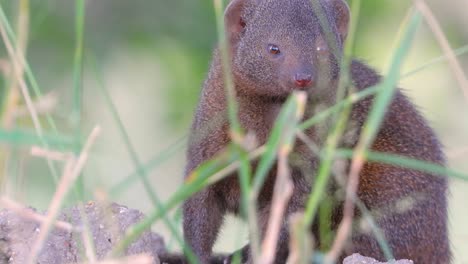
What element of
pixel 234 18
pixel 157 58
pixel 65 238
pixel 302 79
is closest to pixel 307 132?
pixel 302 79

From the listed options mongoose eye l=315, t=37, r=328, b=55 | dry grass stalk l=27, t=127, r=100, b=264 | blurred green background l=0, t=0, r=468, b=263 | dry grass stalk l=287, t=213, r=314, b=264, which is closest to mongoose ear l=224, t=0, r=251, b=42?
mongoose eye l=315, t=37, r=328, b=55

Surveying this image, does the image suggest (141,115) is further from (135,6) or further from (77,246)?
(77,246)

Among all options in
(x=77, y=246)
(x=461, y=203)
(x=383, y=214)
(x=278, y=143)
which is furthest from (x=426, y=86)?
(x=278, y=143)

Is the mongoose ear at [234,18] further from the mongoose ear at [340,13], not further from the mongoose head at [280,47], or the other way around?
the mongoose ear at [340,13]

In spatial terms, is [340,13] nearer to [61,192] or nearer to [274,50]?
[274,50]

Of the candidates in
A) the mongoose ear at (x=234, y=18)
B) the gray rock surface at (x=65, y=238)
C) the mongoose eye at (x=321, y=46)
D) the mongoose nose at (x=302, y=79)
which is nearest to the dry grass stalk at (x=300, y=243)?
the gray rock surface at (x=65, y=238)

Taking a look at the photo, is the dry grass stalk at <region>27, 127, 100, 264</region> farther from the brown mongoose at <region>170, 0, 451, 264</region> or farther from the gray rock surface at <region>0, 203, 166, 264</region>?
the brown mongoose at <region>170, 0, 451, 264</region>

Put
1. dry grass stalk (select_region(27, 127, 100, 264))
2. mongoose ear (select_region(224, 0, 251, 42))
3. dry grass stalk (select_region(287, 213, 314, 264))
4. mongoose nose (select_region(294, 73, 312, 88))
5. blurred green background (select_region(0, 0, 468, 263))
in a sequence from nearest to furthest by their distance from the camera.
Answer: dry grass stalk (select_region(287, 213, 314, 264)), dry grass stalk (select_region(27, 127, 100, 264)), mongoose nose (select_region(294, 73, 312, 88)), mongoose ear (select_region(224, 0, 251, 42)), blurred green background (select_region(0, 0, 468, 263))

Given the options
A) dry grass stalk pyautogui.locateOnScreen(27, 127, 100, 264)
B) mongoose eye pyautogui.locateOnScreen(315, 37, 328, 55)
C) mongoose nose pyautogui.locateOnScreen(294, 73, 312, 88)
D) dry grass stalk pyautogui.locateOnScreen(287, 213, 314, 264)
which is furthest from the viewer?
mongoose eye pyautogui.locateOnScreen(315, 37, 328, 55)
